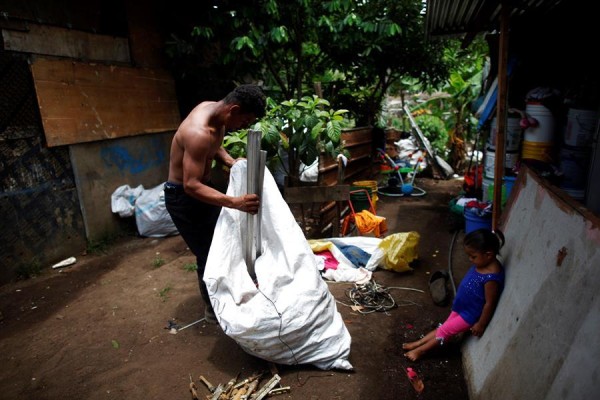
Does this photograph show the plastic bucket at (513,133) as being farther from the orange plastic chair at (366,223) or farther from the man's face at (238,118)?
the man's face at (238,118)

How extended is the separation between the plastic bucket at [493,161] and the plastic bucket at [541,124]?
10.3 inches

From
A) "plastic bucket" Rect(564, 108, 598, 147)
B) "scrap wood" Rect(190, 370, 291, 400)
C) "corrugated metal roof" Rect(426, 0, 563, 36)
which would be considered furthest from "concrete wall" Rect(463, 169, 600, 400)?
"corrugated metal roof" Rect(426, 0, 563, 36)

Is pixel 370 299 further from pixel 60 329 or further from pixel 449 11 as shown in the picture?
pixel 449 11

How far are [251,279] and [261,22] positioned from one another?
13.9ft

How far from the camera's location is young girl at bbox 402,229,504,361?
220cm

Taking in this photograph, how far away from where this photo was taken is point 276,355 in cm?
229

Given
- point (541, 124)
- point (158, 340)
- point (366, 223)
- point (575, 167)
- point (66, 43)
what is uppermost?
point (66, 43)

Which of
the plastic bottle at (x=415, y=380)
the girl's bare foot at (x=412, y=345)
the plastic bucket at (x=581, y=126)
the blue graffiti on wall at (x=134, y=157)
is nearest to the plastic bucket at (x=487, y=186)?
the plastic bucket at (x=581, y=126)

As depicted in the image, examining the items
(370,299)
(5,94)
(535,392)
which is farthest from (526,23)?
(5,94)

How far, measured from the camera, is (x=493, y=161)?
4.19 meters

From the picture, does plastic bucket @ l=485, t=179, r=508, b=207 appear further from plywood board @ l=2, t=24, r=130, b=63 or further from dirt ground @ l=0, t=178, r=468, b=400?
plywood board @ l=2, t=24, r=130, b=63

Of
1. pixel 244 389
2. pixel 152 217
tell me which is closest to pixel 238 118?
pixel 244 389

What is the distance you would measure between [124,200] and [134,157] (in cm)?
73

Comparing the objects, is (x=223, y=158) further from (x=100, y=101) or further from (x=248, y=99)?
(x=100, y=101)
